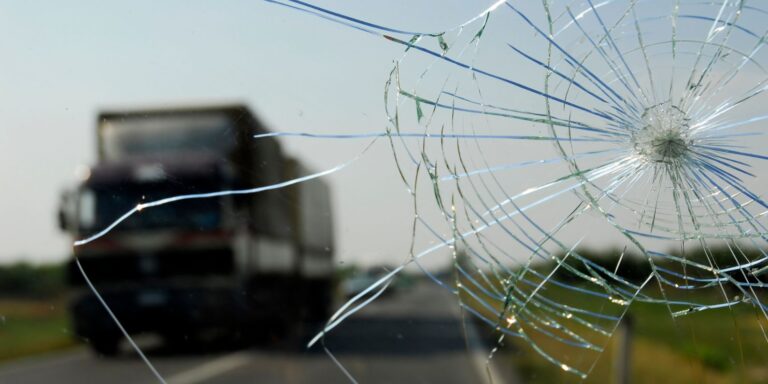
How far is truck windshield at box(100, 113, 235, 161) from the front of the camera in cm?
279

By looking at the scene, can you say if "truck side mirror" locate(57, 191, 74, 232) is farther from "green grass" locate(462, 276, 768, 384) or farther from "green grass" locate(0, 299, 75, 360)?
"green grass" locate(462, 276, 768, 384)

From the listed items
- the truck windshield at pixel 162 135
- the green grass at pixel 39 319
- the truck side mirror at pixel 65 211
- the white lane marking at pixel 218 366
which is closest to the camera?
the truck windshield at pixel 162 135

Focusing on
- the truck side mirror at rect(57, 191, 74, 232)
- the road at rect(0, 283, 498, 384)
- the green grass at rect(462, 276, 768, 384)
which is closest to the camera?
the green grass at rect(462, 276, 768, 384)

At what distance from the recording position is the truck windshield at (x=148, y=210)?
2463 mm

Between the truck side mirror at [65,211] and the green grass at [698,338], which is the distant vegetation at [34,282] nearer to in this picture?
the truck side mirror at [65,211]

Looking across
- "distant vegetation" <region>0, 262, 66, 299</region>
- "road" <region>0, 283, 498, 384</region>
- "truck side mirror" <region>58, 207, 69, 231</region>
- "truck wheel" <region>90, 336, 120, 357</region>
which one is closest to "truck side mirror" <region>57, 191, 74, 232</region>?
"truck side mirror" <region>58, 207, 69, 231</region>

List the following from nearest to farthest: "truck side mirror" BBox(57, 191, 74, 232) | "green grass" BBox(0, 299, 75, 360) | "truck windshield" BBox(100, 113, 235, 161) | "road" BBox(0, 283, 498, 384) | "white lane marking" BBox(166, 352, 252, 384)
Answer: "road" BBox(0, 283, 498, 384) → "truck windshield" BBox(100, 113, 235, 161) → "truck side mirror" BBox(57, 191, 74, 232) → "green grass" BBox(0, 299, 75, 360) → "white lane marking" BBox(166, 352, 252, 384)

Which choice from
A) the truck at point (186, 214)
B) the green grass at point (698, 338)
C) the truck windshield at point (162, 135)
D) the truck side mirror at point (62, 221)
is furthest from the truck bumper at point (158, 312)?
the green grass at point (698, 338)

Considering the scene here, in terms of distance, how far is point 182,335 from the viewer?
3.09 metres

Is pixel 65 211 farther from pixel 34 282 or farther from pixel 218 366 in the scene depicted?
pixel 218 366

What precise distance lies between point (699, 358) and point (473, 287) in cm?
53

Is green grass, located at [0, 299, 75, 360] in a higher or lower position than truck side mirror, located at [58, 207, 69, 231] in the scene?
lower

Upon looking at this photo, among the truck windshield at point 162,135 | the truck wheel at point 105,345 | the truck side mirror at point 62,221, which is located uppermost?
the truck windshield at point 162,135

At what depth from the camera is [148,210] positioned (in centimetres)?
245
